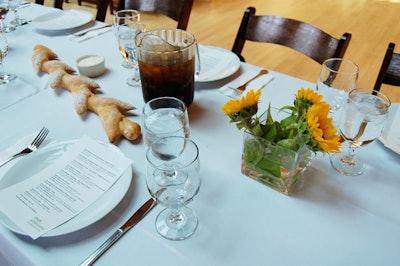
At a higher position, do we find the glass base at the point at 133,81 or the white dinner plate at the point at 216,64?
the white dinner plate at the point at 216,64

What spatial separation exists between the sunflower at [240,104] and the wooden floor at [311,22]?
167 cm

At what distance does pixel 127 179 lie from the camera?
1.92 feet

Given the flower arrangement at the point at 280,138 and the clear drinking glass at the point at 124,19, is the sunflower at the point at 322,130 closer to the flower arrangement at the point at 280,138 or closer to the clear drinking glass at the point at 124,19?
the flower arrangement at the point at 280,138

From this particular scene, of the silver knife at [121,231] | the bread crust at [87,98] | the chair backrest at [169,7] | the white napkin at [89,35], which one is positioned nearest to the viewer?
the silver knife at [121,231]

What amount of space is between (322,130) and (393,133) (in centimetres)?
27

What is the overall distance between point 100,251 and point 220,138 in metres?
0.33

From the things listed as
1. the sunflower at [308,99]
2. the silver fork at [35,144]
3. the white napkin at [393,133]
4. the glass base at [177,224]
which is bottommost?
the silver fork at [35,144]

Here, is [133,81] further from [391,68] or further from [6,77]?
[391,68]

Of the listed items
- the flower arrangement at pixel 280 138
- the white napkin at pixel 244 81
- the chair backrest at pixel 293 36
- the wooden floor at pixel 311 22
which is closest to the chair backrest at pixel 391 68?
the chair backrest at pixel 293 36

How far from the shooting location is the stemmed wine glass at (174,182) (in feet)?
1.60

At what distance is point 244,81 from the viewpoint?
0.88 meters

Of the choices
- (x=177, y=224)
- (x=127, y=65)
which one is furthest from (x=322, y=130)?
(x=127, y=65)

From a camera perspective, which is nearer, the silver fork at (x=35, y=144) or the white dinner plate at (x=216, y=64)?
the silver fork at (x=35, y=144)

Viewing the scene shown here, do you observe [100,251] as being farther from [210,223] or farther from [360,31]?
[360,31]
